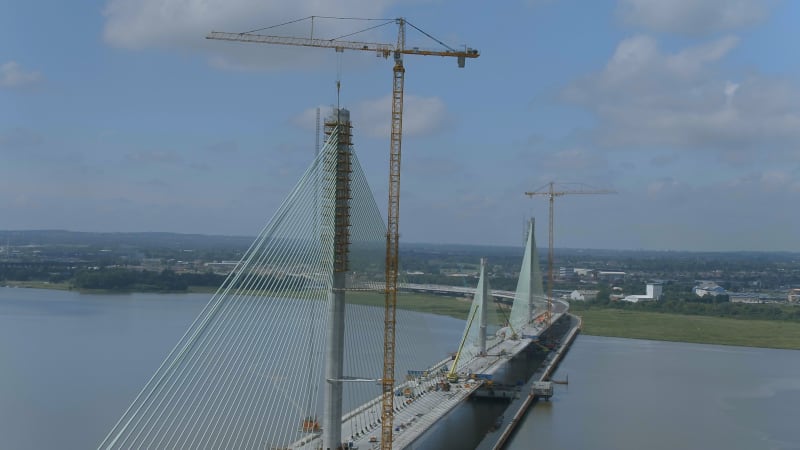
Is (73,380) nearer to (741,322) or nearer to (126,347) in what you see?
(126,347)

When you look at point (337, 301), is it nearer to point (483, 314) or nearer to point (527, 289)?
point (483, 314)

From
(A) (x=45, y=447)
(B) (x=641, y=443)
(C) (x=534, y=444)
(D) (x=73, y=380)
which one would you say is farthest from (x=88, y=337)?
(B) (x=641, y=443)

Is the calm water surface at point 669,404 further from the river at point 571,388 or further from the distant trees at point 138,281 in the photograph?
the distant trees at point 138,281

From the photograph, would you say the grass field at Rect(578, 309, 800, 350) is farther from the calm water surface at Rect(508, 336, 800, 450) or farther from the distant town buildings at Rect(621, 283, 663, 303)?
the distant town buildings at Rect(621, 283, 663, 303)

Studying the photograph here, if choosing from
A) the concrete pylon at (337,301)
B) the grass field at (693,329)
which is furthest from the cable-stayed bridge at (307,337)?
the grass field at (693,329)

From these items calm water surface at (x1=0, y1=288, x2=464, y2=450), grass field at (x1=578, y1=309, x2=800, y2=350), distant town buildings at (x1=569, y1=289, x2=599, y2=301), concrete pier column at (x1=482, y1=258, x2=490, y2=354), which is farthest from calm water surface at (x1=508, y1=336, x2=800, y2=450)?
distant town buildings at (x1=569, y1=289, x2=599, y2=301)
